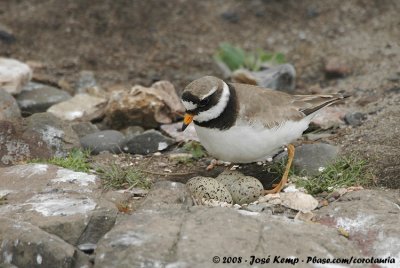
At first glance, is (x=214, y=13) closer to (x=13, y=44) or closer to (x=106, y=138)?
(x=13, y=44)

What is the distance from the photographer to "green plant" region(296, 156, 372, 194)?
6.51 meters

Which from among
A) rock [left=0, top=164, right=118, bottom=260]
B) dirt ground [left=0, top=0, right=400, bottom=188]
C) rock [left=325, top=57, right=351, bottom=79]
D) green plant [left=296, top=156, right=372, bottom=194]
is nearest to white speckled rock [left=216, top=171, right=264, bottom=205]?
green plant [left=296, top=156, right=372, bottom=194]

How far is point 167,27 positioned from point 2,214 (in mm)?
6375

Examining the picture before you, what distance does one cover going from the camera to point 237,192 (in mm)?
6316

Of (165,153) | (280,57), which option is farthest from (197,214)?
(280,57)

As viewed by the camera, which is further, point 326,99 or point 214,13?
point 214,13

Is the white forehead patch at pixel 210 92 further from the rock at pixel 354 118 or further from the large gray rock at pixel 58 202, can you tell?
the rock at pixel 354 118

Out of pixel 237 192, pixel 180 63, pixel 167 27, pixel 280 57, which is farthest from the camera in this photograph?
pixel 167 27

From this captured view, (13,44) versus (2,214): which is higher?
(2,214)

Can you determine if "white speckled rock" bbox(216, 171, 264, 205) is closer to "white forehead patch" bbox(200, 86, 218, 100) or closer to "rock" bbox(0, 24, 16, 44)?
"white forehead patch" bbox(200, 86, 218, 100)

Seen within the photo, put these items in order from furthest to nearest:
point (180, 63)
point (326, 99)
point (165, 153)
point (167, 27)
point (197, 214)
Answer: point (167, 27) → point (180, 63) → point (165, 153) → point (326, 99) → point (197, 214)

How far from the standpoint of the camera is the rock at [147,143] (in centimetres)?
772

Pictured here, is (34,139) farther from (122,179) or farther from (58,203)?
(58,203)

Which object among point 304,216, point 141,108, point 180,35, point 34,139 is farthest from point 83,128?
point 180,35
